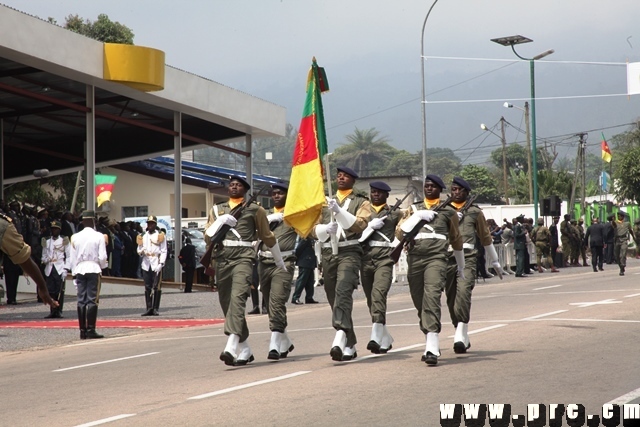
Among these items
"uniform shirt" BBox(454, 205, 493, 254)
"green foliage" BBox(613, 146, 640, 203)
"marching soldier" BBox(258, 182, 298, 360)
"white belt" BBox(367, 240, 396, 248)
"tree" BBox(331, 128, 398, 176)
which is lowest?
"marching soldier" BBox(258, 182, 298, 360)

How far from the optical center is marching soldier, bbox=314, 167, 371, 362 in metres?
12.3

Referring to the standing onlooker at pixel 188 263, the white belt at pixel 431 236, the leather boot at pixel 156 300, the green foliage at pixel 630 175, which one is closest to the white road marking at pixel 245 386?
the white belt at pixel 431 236

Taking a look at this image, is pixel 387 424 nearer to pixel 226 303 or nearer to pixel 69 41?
pixel 226 303

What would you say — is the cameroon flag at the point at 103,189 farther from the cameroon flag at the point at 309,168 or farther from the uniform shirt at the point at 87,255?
the cameroon flag at the point at 309,168

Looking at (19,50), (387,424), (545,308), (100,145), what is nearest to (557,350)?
(387,424)

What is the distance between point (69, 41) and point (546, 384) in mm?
19391

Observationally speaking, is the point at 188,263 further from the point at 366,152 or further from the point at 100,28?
the point at 366,152

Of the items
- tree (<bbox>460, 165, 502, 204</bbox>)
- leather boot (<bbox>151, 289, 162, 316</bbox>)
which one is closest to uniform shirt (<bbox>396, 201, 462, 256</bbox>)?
leather boot (<bbox>151, 289, 162, 316</bbox>)

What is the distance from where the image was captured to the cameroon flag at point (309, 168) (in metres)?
13.0

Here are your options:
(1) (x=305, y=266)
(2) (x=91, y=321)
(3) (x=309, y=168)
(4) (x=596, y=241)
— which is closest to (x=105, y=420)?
(3) (x=309, y=168)

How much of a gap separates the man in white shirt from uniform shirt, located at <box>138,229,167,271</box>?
12.2 feet

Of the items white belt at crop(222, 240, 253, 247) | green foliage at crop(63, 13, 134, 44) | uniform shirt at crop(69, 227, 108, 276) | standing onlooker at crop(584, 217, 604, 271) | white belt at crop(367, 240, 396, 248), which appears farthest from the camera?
green foliage at crop(63, 13, 134, 44)

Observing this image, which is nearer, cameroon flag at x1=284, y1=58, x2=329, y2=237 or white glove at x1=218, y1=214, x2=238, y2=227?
white glove at x1=218, y1=214, x2=238, y2=227

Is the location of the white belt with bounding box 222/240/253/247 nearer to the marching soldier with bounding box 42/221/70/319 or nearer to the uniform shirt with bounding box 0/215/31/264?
the uniform shirt with bounding box 0/215/31/264
